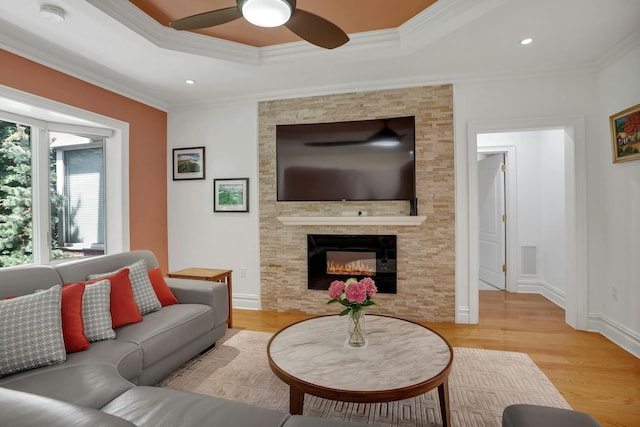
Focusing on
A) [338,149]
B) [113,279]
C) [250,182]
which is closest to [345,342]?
A: [113,279]

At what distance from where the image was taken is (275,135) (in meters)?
3.88

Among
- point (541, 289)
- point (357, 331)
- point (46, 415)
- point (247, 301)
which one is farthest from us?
point (541, 289)

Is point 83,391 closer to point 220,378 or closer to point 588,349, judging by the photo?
point 220,378

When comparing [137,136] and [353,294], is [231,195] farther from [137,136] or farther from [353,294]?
[353,294]

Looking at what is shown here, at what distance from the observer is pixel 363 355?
1.84 metres

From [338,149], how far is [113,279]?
8.13 feet

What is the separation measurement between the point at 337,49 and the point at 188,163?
2.45 metres

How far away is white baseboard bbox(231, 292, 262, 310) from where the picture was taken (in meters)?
3.99

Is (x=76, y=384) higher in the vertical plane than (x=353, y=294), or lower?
lower

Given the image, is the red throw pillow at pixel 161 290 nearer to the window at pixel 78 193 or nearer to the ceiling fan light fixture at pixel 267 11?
the window at pixel 78 193

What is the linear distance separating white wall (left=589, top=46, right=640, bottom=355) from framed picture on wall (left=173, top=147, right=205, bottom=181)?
433cm

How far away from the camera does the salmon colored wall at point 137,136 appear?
112 inches

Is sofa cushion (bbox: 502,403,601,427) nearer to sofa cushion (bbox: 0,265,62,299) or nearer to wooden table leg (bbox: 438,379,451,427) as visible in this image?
wooden table leg (bbox: 438,379,451,427)

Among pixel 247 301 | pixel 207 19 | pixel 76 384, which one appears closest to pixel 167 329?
pixel 76 384
